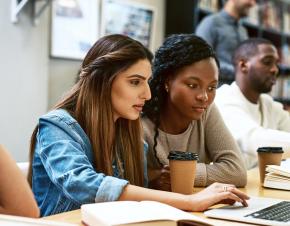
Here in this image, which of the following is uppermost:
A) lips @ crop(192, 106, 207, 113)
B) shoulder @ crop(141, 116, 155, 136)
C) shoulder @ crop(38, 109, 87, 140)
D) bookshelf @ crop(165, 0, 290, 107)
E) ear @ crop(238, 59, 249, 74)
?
bookshelf @ crop(165, 0, 290, 107)

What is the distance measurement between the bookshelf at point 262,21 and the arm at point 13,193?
11.0 ft

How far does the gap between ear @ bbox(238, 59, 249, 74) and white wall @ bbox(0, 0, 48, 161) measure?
120cm

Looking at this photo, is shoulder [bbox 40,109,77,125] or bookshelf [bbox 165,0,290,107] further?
bookshelf [bbox 165,0,290,107]

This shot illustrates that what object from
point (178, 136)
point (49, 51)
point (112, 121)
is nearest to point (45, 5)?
point (49, 51)

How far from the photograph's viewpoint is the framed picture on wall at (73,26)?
11.0ft

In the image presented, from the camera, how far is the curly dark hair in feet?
5.97

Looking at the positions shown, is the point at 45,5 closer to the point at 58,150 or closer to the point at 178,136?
the point at 178,136

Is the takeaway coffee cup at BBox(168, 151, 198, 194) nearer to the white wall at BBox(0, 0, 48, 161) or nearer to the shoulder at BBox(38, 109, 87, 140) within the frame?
the shoulder at BBox(38, 109, 87, 140)

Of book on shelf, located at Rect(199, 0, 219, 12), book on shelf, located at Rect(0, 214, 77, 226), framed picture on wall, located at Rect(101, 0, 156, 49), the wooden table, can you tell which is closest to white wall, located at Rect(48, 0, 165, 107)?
framed picture on wall, located at Rect(101, 0, 156, 49)

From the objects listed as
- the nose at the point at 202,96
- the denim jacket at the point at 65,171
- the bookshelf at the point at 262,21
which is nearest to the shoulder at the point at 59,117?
the denim jacket at the point at 65,171

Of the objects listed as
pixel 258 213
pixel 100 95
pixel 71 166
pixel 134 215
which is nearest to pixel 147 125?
pixel 100 95

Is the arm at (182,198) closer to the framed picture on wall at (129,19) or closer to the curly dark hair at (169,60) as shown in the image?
the curly dark hair at (169,60)

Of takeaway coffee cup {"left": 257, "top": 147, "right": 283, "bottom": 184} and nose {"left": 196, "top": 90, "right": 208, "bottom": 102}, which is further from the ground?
nose {"left": 196, "top": 90, "right": 208, "bottom": 102}

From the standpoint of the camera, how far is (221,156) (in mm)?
1860
